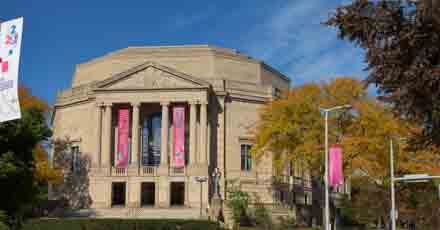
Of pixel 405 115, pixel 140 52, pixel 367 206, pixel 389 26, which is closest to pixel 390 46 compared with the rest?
pixel 389 26

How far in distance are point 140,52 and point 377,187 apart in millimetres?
33653

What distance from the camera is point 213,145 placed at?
6819cm

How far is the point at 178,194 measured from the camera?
229 ft

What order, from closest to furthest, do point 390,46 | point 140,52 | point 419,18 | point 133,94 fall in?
point 419,18 → point 390,46 → point 133,94 → point 140,52

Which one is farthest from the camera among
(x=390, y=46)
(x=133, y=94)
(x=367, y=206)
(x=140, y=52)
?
(x=140, y=52)

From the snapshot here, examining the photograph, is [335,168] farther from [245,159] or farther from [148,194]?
[148,194]

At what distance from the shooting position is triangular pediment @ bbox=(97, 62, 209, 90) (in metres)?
65.6

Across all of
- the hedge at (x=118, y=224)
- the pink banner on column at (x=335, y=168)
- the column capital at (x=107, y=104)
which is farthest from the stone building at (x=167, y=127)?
the pink banner on column at (x=335, y=168)

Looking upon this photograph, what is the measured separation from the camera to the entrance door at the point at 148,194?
68300mm

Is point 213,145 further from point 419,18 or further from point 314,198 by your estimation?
point 419,18

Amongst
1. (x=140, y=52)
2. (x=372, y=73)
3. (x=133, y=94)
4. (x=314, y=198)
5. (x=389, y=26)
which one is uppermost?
(x=140, y=52)

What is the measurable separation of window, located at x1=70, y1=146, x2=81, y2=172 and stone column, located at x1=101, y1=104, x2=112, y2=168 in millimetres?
5731

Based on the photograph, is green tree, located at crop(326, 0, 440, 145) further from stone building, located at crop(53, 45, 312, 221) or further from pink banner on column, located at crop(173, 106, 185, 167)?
pink banner on column, located at crop(173, 106, 185, 167)

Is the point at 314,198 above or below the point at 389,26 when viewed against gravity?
below
